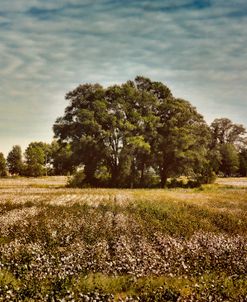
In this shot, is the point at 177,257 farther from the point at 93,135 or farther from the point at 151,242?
the point at 93,135

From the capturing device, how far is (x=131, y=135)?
63.0 m

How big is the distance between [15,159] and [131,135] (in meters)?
85.1

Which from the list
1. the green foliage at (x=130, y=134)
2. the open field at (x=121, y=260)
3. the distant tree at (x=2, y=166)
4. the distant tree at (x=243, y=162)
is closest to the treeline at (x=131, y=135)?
the green foliage at (x=130, y=134)

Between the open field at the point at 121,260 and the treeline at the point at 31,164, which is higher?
the treeline at the point at 31,164

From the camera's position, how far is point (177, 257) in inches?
525

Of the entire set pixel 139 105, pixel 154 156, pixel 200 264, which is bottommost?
pixel 200 264

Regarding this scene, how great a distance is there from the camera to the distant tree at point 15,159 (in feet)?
452

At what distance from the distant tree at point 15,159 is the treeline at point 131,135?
75.0 m

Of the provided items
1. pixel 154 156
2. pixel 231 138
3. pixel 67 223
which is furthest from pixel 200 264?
pixel 231 138

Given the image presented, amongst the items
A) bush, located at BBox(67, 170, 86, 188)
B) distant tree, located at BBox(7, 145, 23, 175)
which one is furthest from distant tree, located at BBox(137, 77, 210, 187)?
distant tree, located at BBox(7, 145, 23, 175)

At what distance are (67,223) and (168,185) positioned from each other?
51.1 meters

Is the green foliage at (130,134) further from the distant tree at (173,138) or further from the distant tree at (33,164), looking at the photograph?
Answer: the distant tree at (33,164)

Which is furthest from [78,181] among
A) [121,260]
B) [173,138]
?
[121,260]

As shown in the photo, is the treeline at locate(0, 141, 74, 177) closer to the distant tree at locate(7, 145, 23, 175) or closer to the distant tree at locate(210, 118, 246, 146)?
the distant tree at locate(7, 145, 23, 175)
